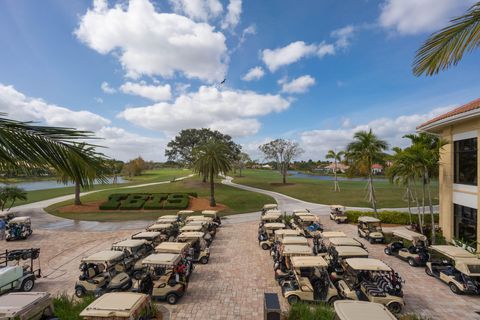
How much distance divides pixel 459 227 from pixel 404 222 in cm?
727

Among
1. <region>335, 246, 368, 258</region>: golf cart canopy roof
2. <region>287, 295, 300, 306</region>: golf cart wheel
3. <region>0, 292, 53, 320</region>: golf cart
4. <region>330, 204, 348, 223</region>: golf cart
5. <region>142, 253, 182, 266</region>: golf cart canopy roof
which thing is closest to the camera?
<region>0, 292, 53, 320</region>: golf cart

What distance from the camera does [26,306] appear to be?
8289mm

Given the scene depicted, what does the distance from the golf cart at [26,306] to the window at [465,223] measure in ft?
75.0

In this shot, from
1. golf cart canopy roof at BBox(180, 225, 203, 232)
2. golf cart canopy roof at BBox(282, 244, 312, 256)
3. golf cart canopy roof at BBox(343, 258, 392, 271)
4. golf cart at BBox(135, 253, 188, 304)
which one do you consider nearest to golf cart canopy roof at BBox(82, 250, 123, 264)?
golf cart at BBox(135, 253, 188, 304)

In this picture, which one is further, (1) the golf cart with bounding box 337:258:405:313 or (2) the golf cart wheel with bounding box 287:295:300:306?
(2) the golf cart wheel with bounding box 287:295:300:306

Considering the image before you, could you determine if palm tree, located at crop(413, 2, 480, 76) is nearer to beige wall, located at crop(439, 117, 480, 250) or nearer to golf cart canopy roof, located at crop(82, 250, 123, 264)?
golf cart canopy roof, located at crop(82, 250, 123, 264)

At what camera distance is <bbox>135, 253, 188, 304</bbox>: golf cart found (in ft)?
36.1

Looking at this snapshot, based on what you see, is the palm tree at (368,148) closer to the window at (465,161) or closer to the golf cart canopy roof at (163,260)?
the window at (465,161)

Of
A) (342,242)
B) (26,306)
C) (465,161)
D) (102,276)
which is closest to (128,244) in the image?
(102,276)

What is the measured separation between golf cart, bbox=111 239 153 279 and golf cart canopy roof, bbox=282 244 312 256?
7683 mm

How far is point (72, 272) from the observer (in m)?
14.4

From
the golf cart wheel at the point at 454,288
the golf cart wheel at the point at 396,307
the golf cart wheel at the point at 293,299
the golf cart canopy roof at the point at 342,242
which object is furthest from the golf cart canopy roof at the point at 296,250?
the golf cart wheel at the point at 454,288

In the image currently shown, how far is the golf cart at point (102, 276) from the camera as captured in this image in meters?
11.5

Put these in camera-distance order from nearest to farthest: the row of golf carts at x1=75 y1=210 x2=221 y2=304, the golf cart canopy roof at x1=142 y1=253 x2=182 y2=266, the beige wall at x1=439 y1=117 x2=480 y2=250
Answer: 1. the row of golf carts at x1=75 y1=210 x2=221 y2=304
2. the golf cart canopy roof at x1=142 y1=253 x2=182 y2=266
3. the beige wall at x1=439 y1=117 x2=480 y2=250
